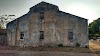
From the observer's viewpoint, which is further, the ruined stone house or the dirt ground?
the ruined stone house

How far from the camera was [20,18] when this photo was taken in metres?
38.2

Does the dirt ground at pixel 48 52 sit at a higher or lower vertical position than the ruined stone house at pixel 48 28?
lower

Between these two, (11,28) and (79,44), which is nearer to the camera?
(79,44)

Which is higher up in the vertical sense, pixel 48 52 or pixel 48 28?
pixel 48 28

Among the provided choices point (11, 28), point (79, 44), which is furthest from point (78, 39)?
point (11, 28)

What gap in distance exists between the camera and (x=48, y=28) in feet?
122

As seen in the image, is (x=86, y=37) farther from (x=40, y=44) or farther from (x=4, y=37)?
(x=4, y=37)

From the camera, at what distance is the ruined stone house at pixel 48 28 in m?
36.3

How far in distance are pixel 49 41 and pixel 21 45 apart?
192 inches

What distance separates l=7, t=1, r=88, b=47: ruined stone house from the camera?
119 feet

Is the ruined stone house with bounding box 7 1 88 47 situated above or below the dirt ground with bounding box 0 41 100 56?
above

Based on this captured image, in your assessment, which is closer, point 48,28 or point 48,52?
point 48,52

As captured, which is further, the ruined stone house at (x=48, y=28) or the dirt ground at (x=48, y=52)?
the ruined stone house at (x=48, y=28)

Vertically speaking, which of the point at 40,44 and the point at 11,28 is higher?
the point at 11,28
